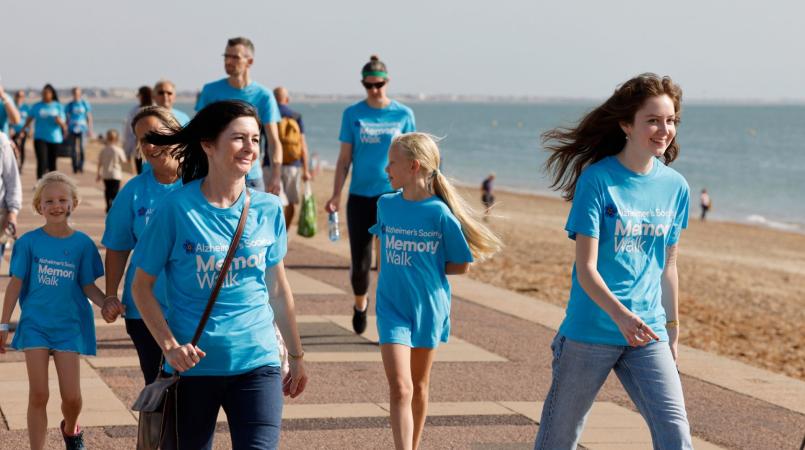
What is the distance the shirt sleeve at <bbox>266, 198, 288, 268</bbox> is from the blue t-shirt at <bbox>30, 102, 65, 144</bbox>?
52.6 ft

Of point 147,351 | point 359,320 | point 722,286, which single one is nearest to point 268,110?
point 359,320

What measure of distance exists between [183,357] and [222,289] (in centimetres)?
26

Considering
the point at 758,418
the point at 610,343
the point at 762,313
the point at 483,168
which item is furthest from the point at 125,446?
the point at 483,168

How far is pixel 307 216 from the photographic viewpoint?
1441 cm

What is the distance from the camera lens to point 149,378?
209 inches

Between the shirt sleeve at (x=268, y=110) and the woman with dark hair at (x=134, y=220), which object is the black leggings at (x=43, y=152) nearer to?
the shirt sleeve at (x=268, y=110)

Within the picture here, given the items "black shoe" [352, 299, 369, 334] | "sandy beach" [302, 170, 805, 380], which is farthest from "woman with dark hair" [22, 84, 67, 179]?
"black shoe" [352, 299, 369, 334]

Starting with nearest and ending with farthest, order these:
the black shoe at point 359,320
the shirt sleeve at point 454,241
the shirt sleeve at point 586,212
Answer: the shirt sleeve at point 586,212
the shirt sleeve at point 454,241
the black shoe at point 359,320

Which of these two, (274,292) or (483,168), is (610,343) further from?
(483,168)

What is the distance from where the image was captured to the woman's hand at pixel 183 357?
392 centimetres

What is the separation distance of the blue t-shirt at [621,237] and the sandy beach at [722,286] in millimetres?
1899

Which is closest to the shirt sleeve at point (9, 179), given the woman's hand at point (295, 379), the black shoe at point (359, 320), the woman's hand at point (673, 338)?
the black shoe at point (359, 320)

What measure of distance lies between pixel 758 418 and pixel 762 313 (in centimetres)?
783

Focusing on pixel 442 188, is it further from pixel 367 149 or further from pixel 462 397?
pixel 367 149
